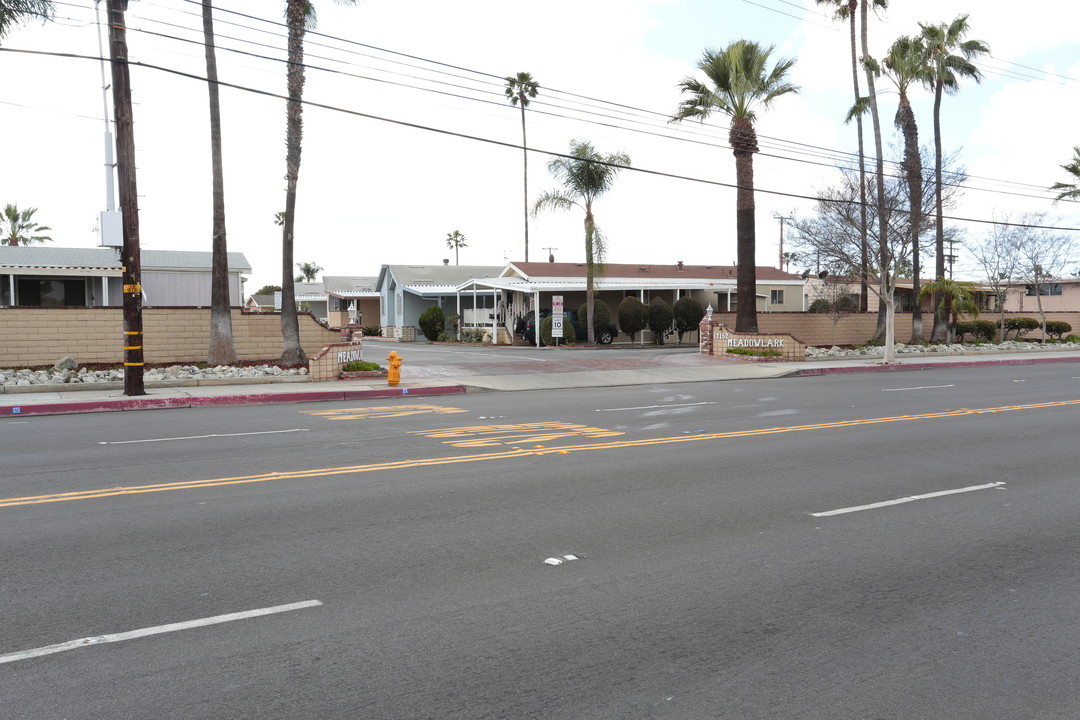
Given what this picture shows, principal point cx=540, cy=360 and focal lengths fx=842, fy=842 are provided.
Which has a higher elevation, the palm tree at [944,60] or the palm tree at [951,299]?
the palm tree at [944,60]

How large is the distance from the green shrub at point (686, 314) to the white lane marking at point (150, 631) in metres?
37.1

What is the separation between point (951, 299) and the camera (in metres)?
36.9

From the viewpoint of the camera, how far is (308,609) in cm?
495

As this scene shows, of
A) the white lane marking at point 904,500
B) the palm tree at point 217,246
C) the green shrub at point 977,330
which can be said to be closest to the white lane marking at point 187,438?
the white lane marking at point 904,500

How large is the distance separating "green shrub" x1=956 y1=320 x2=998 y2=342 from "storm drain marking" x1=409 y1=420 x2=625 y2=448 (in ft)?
108

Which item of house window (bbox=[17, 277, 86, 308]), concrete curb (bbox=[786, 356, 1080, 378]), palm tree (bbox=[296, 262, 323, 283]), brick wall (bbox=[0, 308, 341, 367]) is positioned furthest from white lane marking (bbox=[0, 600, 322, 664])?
palm tree (bbox=[296, 262, 323, 283])

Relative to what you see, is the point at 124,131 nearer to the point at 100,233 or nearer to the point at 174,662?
the point at 100,233

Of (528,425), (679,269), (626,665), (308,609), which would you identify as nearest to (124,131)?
(528,425)

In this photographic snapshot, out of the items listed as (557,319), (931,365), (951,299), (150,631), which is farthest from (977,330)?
(150,631)

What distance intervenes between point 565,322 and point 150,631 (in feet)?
113

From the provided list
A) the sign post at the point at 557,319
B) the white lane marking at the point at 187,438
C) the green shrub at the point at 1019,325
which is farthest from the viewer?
the green shrub at the point at 1019,325

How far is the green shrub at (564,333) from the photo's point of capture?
1505 inches

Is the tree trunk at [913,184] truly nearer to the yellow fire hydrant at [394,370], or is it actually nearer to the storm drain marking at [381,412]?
the yellow fire hydrant at [394,370]

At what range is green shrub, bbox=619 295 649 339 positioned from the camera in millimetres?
39906
